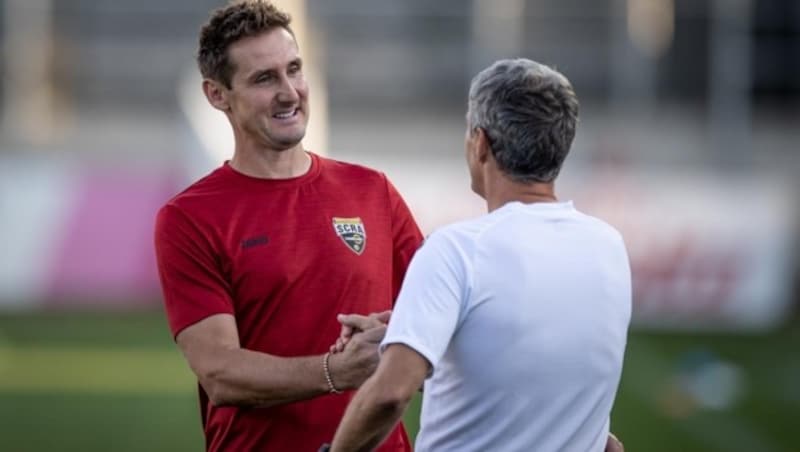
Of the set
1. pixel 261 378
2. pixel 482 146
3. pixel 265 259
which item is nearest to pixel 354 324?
pixel 261 378

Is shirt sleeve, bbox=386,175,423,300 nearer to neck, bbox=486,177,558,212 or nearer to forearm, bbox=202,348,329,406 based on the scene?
forearm, bbox=202,348,329,406

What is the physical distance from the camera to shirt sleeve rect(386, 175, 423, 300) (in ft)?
15.3

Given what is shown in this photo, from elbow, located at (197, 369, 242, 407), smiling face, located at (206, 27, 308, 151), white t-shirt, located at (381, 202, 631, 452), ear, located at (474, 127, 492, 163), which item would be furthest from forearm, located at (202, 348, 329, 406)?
ear, located at (474, 127, 492, 163)

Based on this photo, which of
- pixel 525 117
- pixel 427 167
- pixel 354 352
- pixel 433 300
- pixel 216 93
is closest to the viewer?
pixel 433 300

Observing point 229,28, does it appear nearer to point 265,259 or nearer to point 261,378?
point 265,259

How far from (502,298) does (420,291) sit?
195mm

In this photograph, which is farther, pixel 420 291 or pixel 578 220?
pixel 578 220

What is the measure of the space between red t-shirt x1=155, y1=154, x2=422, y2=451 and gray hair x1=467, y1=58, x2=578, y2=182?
2.76ft

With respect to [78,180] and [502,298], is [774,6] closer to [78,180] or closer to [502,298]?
[78,180]

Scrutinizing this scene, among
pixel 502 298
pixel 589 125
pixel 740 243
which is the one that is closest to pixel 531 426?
pixel 502 298

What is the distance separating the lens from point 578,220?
3.80 metres

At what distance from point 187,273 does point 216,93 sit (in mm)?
582

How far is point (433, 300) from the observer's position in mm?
3510

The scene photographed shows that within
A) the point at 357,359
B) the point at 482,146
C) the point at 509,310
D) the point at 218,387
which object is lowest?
the point at 218,387
